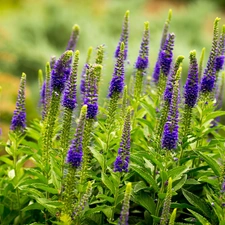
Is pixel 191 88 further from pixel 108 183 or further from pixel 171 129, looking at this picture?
pixel 108 183

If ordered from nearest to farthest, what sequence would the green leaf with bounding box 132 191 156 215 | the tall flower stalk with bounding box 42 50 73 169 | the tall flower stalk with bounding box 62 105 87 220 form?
the tall flower stalk with bounding box 62 105 87 220
the tall flower stalk with bounding box 42 50 73 169
the green leaf with bounding box 132 191 156 215

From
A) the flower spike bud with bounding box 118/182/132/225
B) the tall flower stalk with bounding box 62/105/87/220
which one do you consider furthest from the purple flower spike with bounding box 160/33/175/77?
the flower spike bud with bounding box 118/182/132/225

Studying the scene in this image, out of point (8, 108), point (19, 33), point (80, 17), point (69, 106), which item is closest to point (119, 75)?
point (69, 106)

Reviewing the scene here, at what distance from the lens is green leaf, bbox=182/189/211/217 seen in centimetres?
379

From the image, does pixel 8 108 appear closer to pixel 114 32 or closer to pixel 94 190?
pixel 94 190

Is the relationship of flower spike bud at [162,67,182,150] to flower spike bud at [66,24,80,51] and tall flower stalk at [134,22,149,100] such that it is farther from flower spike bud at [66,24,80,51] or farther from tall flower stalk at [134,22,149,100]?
flower spike bud at [66,24,80,51]

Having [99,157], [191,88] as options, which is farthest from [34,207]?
[191,88]

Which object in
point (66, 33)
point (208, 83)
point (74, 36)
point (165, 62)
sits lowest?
point (208, 83)

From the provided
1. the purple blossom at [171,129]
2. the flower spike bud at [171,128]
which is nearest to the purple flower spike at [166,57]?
the flower spike bud at [171,128]

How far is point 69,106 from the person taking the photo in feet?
11.5

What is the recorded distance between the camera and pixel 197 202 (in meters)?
3.81

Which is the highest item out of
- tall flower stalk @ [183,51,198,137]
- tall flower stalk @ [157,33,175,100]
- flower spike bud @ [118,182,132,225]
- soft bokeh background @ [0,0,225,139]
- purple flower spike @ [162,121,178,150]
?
soft bokeh background @ [0,0,225,139]

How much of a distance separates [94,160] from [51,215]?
509 mm

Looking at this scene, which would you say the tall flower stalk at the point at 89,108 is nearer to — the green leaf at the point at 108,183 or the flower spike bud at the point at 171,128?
the green leaf at the point at 108,183
